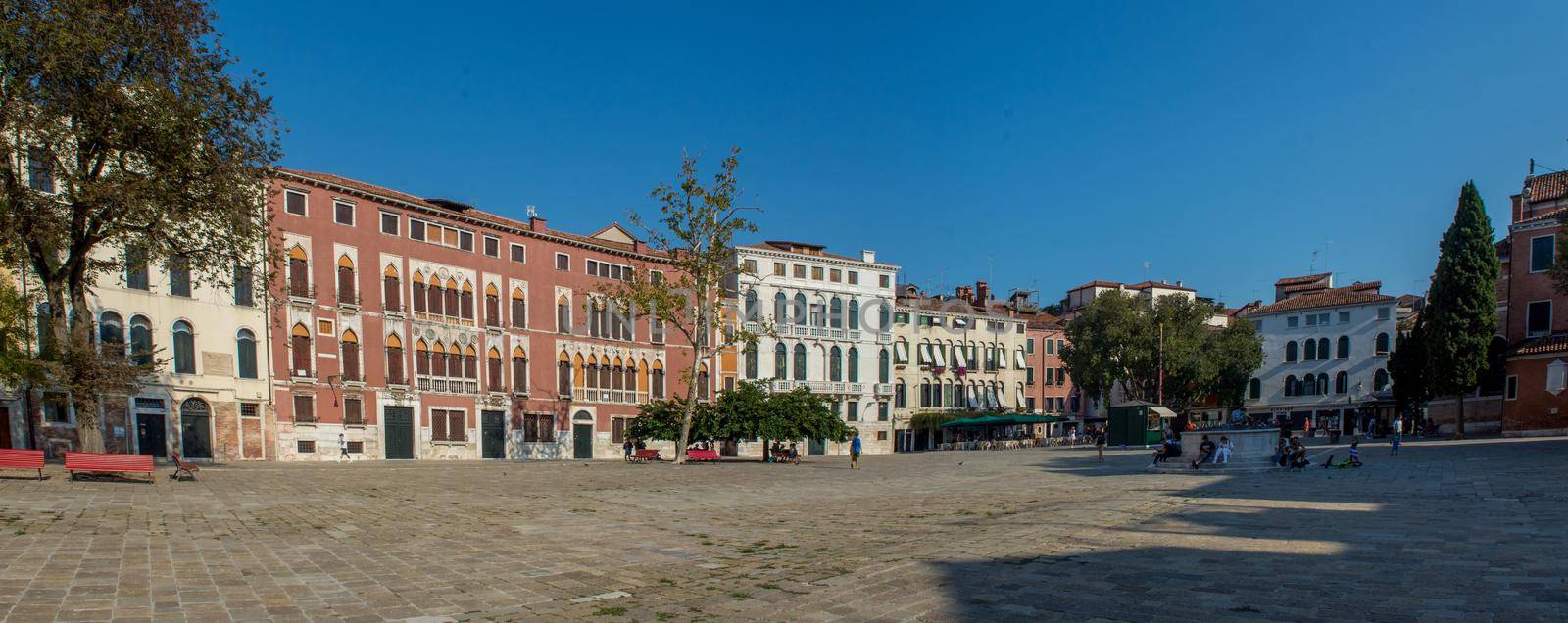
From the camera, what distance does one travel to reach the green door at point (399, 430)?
38375mm

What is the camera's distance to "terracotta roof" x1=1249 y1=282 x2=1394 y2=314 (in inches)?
2441

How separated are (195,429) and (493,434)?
13256 mm

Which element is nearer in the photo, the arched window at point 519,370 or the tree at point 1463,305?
the tree at point 1463,305

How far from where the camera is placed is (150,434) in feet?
101

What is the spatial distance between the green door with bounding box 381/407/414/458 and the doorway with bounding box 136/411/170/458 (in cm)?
848

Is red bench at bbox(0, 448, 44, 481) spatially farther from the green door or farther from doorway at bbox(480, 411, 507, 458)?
doorway at bbox(480, 411, 507, 458)

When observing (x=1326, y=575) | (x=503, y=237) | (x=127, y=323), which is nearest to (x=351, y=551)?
(x=1326, y=575)

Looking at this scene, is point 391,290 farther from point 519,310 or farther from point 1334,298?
point 1334,298

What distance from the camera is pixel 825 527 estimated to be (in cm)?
1426

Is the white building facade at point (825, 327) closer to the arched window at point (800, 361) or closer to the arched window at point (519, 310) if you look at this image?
the arched window at point (800, 361)

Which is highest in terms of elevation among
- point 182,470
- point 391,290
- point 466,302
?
point 466,302

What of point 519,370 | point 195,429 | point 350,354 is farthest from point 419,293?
point 195,429

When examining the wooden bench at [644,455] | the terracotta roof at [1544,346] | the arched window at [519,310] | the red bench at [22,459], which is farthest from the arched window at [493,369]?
the terracotta roof at [1544,346]

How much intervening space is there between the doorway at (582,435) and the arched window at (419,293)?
10.5m
